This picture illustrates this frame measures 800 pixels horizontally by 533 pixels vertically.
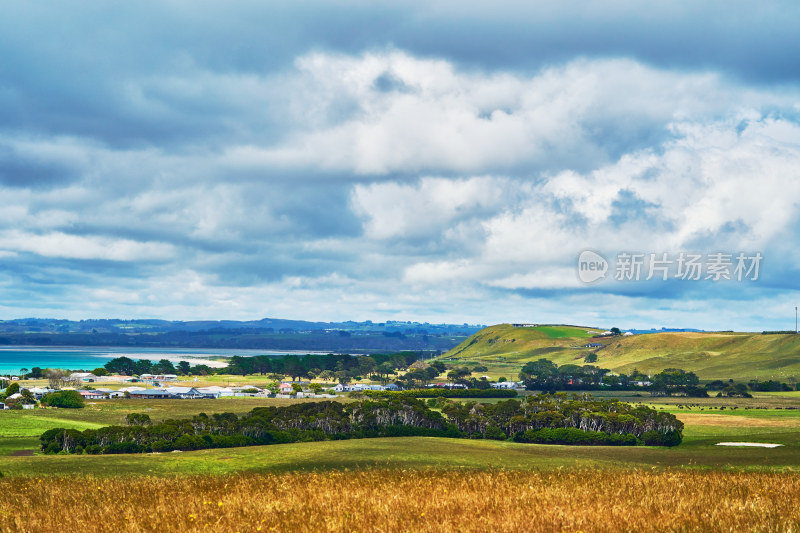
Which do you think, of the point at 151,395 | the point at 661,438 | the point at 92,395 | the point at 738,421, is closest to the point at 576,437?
the point at 661,438

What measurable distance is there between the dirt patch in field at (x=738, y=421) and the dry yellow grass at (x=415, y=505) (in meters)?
120

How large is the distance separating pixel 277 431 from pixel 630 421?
5775 centimetres

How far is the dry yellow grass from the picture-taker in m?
13.5

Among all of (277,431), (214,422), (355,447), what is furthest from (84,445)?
(355,447)

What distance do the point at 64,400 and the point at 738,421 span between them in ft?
479

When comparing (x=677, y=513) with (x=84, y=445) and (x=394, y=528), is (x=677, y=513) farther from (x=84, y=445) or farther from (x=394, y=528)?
(x=84, y=445)

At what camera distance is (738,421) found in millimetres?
133250

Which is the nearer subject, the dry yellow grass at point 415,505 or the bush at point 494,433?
the dry yellow grass at point 415,505

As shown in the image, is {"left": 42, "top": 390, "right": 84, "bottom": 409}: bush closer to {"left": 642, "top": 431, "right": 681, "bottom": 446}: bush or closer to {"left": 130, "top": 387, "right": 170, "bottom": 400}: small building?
{"left": 130, "top": 387, "right": 170, "bottom": 400}: small building

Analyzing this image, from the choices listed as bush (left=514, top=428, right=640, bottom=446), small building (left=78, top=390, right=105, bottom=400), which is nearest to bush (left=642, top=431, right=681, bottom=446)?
bush (left=514, top=428, right=640, bottom=446)

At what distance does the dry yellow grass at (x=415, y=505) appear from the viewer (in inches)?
533

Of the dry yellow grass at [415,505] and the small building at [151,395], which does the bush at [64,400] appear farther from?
the dry yellow grass at [415,505]

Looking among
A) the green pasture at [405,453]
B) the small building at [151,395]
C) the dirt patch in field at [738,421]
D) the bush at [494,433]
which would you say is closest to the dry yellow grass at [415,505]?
the green pasture at [405,453]

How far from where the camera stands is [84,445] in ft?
293
